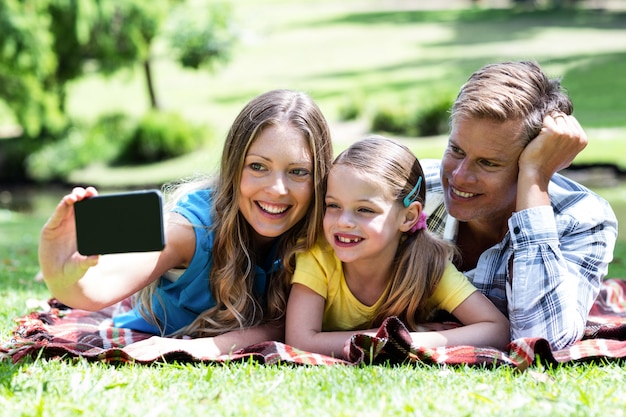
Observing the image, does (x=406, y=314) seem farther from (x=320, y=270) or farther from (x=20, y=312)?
(x=20, y=312)

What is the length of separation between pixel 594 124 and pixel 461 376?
16.2m

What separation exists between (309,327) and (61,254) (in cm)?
114

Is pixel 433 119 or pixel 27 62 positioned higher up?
pixel 27 62

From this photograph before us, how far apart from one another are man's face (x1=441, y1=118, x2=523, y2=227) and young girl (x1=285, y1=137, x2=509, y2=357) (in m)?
0.18

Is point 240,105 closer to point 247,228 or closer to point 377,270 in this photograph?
point 247,228

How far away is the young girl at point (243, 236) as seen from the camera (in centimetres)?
378

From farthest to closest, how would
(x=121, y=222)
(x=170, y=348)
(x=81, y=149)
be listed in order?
(x=81, y=149) → (x=170, y=348) → (x=121, y=222)

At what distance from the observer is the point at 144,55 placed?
66.7ft

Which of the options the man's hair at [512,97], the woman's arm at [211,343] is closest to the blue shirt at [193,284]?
the woman's arm at [211,343]

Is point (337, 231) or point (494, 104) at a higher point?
point (494, 104)

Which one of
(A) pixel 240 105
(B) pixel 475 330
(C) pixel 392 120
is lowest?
(A) pixel 240 105

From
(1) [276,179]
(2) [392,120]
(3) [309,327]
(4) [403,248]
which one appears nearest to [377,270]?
(4) [403,248]

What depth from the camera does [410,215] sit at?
12.8 ft

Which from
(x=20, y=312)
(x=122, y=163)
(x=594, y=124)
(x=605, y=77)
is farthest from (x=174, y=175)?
(x=20, y=312)
